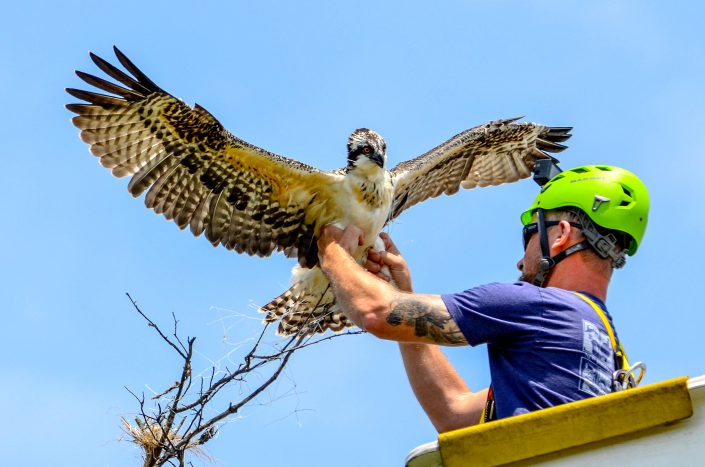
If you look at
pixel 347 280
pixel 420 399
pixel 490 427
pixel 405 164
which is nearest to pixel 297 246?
pixel 405 164

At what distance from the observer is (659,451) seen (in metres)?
3.20

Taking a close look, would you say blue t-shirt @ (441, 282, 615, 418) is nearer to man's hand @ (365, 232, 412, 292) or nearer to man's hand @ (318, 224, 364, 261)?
man's hand @ (365, 232, 412, 292)

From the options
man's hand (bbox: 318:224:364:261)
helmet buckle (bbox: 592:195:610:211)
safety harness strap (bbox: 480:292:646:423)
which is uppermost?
man's hand (bbox: 318:224:364:261)

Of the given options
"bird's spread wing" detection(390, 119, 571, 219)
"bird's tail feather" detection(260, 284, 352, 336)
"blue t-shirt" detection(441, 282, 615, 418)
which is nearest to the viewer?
"blue t-shirt" detection(441, 282, 615, 418)

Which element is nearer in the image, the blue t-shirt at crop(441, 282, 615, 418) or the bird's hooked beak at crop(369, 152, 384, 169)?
the blue t-shirt at crop(441, 282, 615, 418)

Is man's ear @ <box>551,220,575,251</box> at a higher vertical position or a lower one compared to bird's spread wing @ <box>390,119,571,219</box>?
lower

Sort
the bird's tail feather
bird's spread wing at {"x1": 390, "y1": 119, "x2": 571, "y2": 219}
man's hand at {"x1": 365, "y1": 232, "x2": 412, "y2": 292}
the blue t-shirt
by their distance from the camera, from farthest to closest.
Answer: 1. bird's spread wing at {"x1": 390, "y1": 119, "x2": 571, "y2": 219}
2. the bird's tail feather
3. man's hand at {"x1": 365, "y1": 232, "x2": 412, "y2": 292}
4. the blue t-shirt

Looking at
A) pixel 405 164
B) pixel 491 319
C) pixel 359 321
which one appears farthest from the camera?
pixel 405 164

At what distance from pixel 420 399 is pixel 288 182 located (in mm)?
2135

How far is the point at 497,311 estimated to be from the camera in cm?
438

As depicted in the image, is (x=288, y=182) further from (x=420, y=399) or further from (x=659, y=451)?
(x=659, y=451)

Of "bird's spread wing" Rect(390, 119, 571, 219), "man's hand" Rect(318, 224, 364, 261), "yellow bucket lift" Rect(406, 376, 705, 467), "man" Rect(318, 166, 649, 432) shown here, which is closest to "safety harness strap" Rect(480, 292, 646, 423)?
"man" Rect(318, 166, 649, 432)

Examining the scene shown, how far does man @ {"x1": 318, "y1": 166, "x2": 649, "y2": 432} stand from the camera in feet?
14.3

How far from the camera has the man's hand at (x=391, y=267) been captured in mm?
6301
